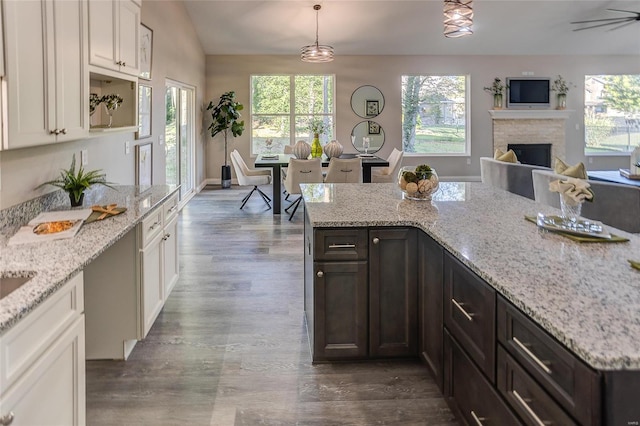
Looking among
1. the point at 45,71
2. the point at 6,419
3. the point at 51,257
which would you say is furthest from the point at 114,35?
the point at 6,419

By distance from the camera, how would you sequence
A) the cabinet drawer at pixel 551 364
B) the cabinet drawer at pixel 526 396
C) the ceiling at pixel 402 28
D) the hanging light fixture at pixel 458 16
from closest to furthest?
the cabinet drawer at pixel 551 364, the cabinet drawer at pixel 526 396, the hanging light fixture at pixel 458 16, the ceiling at pixel 402 28

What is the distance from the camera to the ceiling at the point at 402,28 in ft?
26.6

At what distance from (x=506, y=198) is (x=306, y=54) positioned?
15.8 feet

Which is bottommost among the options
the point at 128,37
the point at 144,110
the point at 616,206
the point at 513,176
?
the point at 616,206

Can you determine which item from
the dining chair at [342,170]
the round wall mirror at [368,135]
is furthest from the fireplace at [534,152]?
the dining chair at [342,170]

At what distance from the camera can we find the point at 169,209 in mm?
3387

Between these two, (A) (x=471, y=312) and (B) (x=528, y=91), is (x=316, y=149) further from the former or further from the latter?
(A) (x=471, y=312)

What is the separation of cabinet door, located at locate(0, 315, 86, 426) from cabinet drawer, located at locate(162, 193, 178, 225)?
1514 mm

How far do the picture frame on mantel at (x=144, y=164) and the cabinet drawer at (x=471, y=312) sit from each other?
4.02 m

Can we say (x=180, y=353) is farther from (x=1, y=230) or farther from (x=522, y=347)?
(x=522, y=347)

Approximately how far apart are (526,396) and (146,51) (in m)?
5.46

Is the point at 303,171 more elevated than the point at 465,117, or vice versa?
the point at 465,117

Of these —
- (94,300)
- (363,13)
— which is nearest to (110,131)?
(94,300)

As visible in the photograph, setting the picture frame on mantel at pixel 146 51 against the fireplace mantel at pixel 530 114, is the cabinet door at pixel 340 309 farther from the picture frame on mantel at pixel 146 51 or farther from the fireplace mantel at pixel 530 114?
the fireplace mantel at pixel 530 114
